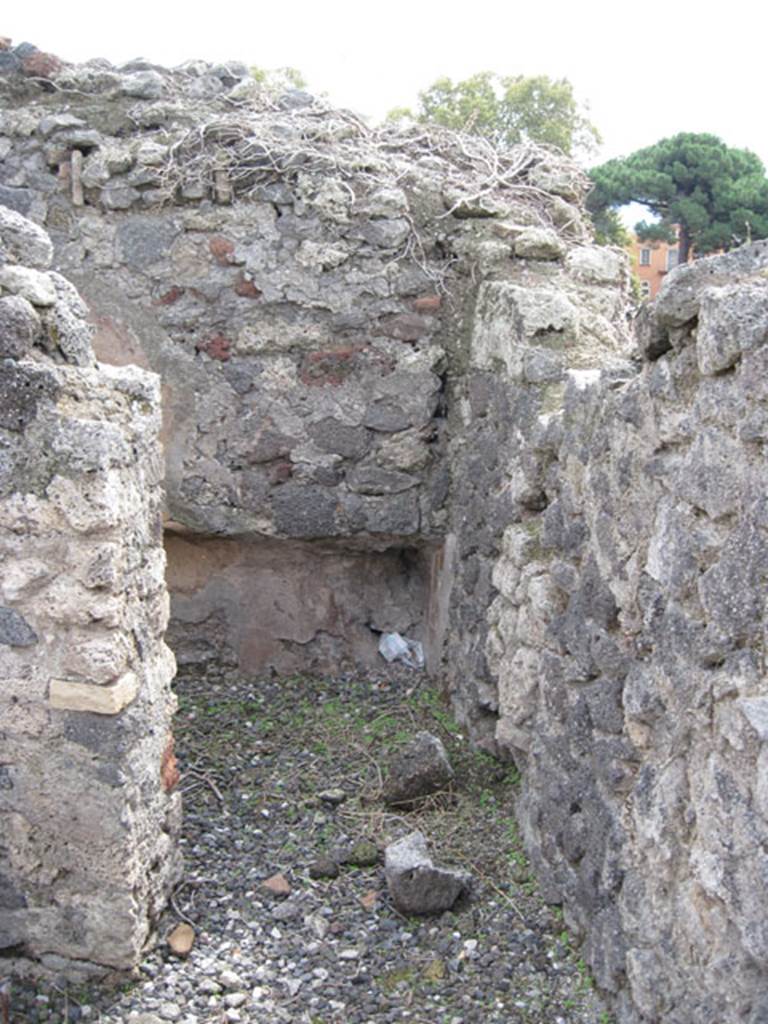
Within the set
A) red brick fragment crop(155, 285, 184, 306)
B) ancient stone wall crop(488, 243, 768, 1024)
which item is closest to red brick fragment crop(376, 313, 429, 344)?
red brick fragment crop(155, 285, 184, 306)

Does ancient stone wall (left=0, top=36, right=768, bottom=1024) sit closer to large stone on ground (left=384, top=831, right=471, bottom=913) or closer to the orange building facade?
large stone on ground (left=384, top=831, right=471, bottom=913)

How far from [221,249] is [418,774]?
225 centimetres

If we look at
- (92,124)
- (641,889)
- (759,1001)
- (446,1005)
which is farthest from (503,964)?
(92,124)

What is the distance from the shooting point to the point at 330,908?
2.98 meters

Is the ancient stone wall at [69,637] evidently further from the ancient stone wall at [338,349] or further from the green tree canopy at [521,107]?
the green tree canopy at [521,107]

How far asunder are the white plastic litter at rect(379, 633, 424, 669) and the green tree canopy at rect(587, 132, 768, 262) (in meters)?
10.2

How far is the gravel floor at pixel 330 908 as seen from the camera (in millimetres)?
2568

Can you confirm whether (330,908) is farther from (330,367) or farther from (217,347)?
(217,347)

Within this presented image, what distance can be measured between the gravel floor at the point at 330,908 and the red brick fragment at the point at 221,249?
1846 mm

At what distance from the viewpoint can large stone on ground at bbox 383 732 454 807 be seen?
11.3ft

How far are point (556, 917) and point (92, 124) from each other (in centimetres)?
357

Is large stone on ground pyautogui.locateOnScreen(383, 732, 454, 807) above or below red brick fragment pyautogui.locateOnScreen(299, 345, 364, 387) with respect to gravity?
below

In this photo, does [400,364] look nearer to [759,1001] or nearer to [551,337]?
[551,337]

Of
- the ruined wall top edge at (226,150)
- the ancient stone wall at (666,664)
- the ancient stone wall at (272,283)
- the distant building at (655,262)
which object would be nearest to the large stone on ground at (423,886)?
the ancient stone wall at (666,664)
